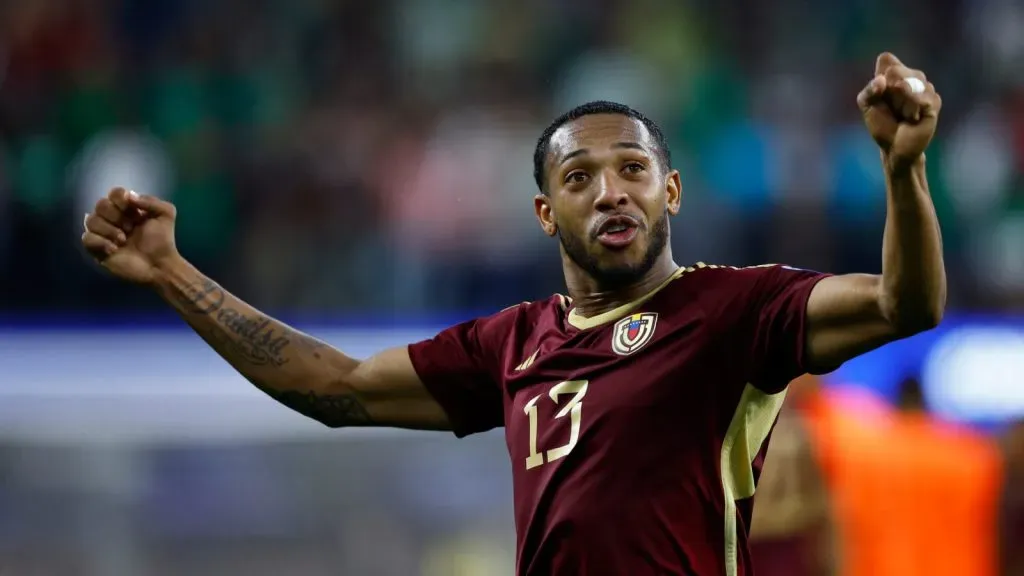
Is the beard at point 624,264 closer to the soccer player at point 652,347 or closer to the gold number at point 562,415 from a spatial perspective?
the soccer player at point 652,347

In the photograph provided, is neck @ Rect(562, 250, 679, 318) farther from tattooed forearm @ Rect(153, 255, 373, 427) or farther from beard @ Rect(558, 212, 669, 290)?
tattooed forearm @ Rect(153, 255, 373, 427)

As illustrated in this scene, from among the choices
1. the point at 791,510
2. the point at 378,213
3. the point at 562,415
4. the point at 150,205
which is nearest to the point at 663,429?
the point at 562,415

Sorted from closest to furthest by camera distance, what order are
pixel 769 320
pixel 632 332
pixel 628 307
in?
pixel 769 320 → pixel 632 332 → pixel 628 307

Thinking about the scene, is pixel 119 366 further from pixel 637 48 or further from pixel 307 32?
pixel 637 48

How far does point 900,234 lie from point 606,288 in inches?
34.8

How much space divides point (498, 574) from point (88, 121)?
3.51 m

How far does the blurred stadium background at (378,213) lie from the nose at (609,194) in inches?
112

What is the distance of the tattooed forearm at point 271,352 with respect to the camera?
3.91m

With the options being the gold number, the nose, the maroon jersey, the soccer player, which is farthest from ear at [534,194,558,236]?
the gold number

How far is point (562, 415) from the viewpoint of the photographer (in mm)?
3248

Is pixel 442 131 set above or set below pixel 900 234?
above

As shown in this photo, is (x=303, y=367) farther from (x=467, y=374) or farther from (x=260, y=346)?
(x=467, y=374)

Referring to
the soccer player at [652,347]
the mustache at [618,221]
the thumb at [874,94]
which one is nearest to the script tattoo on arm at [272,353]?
the soccer player at [652,347]

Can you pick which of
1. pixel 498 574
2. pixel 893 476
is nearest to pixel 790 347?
pixel 893 476
